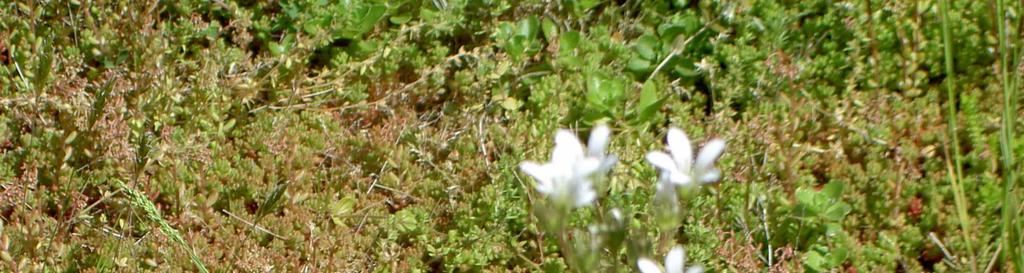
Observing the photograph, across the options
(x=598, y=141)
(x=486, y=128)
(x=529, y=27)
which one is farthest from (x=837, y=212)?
(x=598, y=141)

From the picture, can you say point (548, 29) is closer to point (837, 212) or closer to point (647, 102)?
point (647, 102)

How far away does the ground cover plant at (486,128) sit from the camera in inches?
118

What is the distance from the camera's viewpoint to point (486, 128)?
136 inches

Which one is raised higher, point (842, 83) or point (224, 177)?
point (842, 83)

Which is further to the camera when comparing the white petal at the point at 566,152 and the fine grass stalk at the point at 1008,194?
the fine grass stalk at the point at 1008,194

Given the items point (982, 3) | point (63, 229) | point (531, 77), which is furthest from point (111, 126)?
point (982, 3)

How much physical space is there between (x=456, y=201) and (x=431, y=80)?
53 cm

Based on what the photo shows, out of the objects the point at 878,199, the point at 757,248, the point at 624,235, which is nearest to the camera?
the point at 624,235

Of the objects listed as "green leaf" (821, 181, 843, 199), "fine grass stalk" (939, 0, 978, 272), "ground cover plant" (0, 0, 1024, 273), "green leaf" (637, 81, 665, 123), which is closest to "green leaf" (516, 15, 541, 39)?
"ground cover plant" (0, 0, 1024, 273)

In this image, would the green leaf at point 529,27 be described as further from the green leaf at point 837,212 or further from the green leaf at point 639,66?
the green leaf at point 837,212

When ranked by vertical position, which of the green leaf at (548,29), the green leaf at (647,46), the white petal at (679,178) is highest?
the white petal at (679,178)

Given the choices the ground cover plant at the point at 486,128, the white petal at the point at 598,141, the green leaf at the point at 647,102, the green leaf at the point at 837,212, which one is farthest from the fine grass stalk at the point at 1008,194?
the white petal at the point at 598,141

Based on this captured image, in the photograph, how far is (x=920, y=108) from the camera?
3357 millimetres

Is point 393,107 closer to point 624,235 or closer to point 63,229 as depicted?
point 63,229
